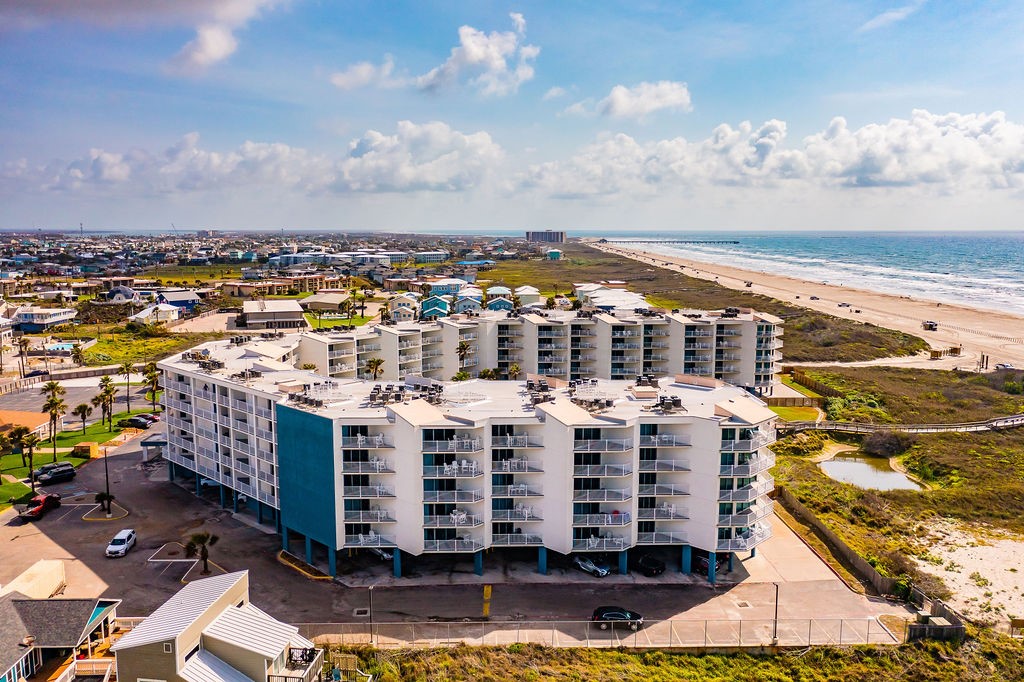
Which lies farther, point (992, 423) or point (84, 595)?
point (992, 423)

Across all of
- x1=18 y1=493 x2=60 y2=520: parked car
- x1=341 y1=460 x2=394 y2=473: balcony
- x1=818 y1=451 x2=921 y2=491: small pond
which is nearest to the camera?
x1=341 y1=460 x2=394 y2=473: balcony

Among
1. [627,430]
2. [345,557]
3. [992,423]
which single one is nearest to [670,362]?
[992,423]

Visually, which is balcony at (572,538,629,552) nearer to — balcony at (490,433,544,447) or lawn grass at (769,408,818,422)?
balcony at (490,433,544,447)

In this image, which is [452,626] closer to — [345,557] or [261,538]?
[345,557]

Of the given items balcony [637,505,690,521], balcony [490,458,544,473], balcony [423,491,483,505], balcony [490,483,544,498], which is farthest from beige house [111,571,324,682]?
balcony [637,505,690,521]

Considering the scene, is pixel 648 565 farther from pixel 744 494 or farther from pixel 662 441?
pixel 662 441
